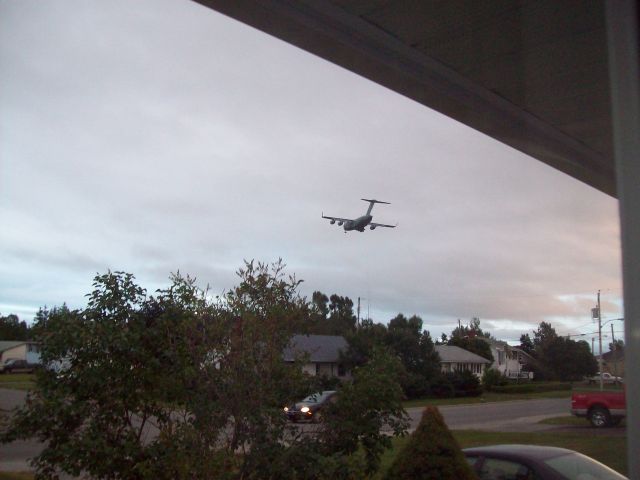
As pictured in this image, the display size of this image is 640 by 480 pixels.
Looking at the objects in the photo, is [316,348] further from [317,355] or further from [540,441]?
[540,441]

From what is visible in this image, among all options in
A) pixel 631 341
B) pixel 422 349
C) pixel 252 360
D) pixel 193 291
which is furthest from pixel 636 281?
pixel 422 349

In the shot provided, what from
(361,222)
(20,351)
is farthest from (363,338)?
(20,351)

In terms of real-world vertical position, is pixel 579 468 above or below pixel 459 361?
below

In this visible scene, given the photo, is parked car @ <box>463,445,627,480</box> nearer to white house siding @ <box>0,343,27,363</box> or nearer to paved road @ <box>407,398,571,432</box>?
white house siding @ <box>0,343,27,363</box>

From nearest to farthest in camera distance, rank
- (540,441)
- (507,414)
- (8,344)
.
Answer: (8,344), (540,441), (507,414)

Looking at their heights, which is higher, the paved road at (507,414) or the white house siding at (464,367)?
the white house siding at (464,367)

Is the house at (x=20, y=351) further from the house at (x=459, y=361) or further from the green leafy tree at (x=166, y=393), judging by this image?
the house at (x=459, y=361)

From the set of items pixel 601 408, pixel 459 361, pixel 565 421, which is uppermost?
pixel 459 361

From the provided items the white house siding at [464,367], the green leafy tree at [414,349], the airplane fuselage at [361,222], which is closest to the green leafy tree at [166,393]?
the airplane fuselage at [361,222]
